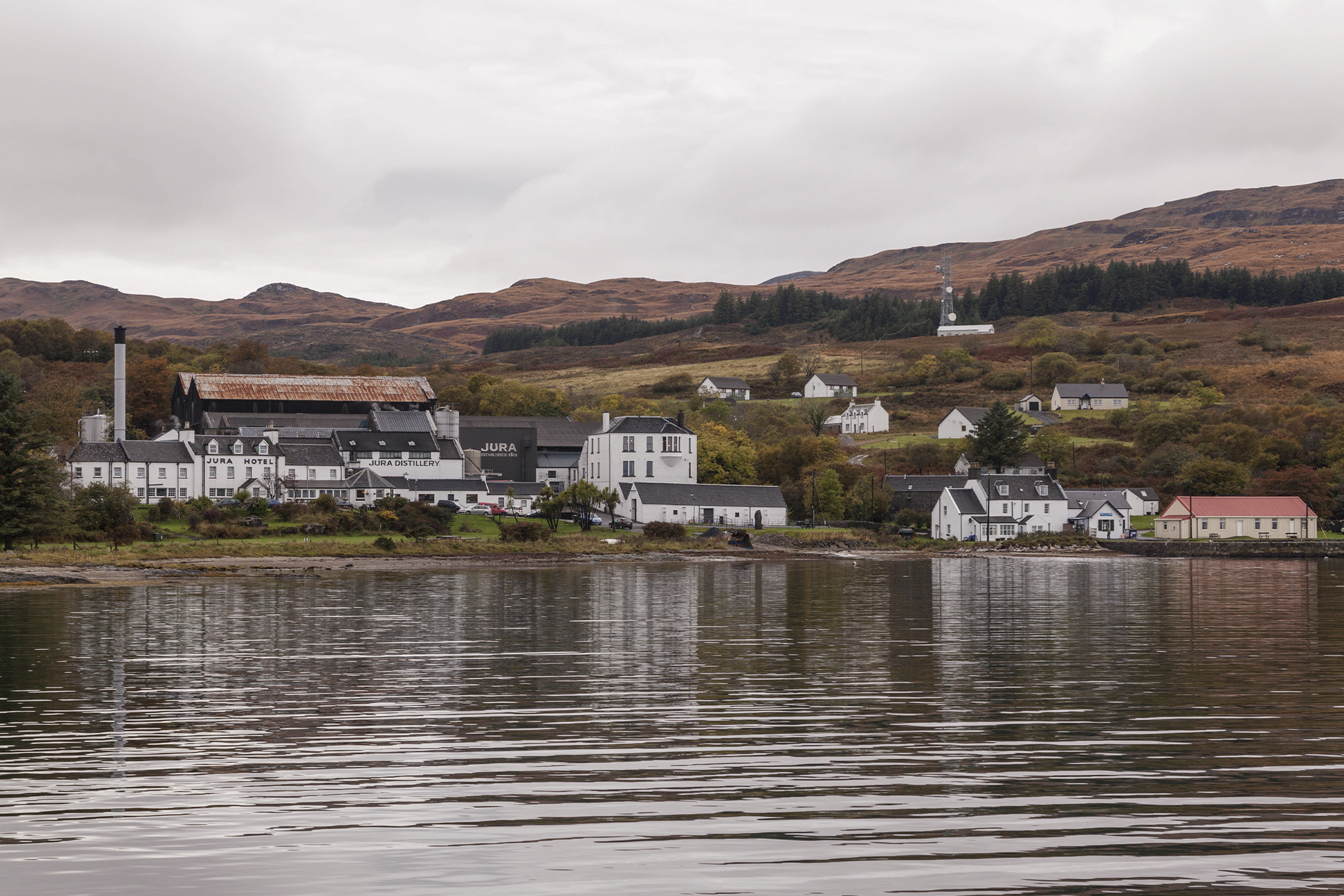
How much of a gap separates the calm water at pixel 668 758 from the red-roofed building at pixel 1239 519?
64.1 metres

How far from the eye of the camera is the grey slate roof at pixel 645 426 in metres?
95.1

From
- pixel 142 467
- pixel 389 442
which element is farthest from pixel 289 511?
pixel 389 442

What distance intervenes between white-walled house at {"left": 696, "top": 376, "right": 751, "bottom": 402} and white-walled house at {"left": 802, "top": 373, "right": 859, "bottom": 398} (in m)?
8.48

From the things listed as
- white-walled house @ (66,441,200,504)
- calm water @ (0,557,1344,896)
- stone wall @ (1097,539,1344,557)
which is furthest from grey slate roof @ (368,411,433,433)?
calm water @ (0,557,1344,896)

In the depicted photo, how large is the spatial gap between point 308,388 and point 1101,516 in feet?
225

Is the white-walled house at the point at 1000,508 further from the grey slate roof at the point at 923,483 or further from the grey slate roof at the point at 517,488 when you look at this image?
the grey slate roof at the point at 517,488

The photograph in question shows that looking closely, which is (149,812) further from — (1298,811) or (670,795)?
(1298,811)

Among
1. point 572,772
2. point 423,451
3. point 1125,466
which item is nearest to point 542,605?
point 572,772

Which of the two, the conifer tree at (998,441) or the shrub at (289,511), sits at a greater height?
the conifer tree at (998,441)

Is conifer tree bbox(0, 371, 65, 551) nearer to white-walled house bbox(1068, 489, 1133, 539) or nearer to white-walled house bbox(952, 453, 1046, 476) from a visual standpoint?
white-walled house bbox(1068, 489, 1133, 539)

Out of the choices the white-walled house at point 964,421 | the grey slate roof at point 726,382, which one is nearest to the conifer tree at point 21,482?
the white-walled house at point 964,421

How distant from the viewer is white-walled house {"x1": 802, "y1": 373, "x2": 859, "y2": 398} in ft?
537

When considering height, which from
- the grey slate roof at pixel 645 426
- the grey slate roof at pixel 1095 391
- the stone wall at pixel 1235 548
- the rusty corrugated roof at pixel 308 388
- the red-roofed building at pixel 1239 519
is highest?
the grey slate roof at pixel 1095 391

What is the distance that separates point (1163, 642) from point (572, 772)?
19935mm
